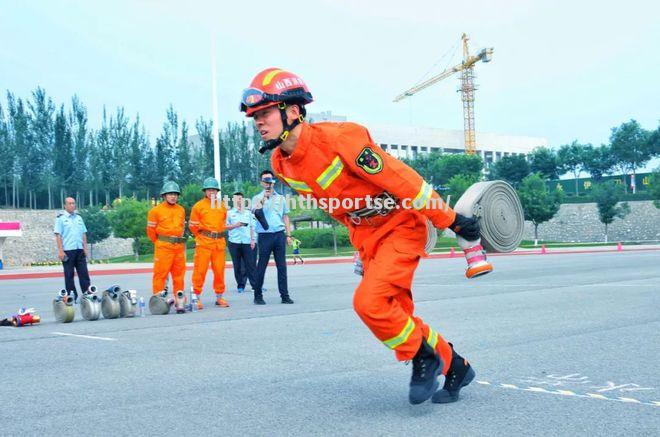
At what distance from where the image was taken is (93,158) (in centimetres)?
9094

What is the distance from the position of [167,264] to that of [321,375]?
6700mm

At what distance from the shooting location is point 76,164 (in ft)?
297

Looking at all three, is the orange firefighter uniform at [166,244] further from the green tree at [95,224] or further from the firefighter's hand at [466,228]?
the green tree at [95,224]

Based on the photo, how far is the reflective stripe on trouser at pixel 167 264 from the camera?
11570 mm

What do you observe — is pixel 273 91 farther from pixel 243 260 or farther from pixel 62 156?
pixel 62 156

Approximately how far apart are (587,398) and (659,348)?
2.25 metres

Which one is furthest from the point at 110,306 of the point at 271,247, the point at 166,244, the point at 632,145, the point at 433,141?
the point at 433,141

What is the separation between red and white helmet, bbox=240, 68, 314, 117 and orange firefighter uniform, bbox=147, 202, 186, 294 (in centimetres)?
741

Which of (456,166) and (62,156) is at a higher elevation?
(62,156)

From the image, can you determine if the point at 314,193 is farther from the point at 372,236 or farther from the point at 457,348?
the point at 457,348

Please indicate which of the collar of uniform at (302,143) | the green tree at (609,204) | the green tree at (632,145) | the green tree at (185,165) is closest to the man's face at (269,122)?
the collar of uniform at (302,143)

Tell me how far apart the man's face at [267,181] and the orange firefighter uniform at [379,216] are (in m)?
7.47

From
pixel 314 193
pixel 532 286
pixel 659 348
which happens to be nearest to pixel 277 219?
pixel 532 286

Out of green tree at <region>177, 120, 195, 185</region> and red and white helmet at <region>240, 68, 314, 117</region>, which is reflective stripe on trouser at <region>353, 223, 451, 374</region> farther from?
green tree at <region>177, 120, 195, 185</region>
